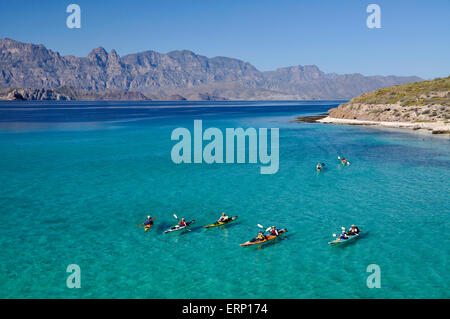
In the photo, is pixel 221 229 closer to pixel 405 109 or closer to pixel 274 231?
pixel 274 231

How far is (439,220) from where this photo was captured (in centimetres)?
3981

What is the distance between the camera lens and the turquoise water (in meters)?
28.0

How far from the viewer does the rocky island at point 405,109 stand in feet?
402

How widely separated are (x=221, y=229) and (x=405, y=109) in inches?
4929

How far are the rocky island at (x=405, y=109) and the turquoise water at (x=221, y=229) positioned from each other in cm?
5348

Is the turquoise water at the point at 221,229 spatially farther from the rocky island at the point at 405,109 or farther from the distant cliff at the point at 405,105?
the distant cliff at the point at 405,105

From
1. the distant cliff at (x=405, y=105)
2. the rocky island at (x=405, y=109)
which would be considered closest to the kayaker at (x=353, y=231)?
the rocky island at (x=405, y=109)

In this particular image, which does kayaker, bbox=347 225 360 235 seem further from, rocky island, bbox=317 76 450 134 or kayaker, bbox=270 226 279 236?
rocky island, bbox=317 76 450 134

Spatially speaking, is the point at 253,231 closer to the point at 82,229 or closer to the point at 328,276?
the point at 328,276

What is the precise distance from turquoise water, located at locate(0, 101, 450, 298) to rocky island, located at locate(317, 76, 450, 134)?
2106 inches

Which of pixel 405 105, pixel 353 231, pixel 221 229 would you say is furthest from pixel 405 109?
pixel 221 229

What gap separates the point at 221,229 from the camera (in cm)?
3853
